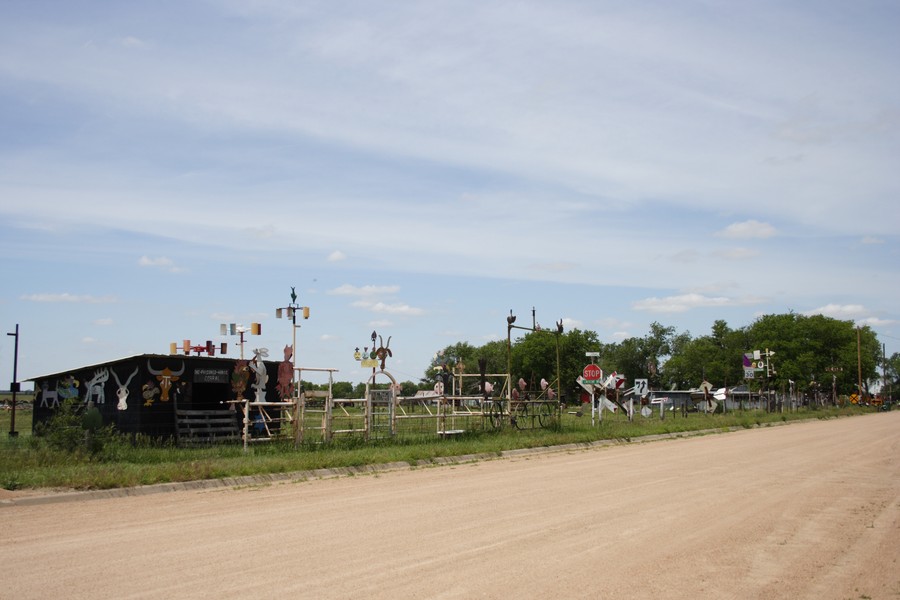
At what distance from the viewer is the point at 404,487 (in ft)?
51.1

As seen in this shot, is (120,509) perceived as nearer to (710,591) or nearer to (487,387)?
(710,591)

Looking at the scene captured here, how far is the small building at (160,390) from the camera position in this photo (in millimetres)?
22562

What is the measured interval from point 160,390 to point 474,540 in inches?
609

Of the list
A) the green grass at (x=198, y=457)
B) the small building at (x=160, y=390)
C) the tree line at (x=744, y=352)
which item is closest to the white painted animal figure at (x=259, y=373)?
the small building at (x=160, y=390)

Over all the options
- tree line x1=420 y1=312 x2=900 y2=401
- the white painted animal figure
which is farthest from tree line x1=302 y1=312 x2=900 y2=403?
the white painted animal figure

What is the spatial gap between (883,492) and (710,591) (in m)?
9.24

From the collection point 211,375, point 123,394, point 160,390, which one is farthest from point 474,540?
point 211,375

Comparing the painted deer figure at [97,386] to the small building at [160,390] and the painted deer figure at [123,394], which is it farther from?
the painted deer figure at [123,394]

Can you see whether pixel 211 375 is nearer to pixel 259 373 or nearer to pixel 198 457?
pixel 259 373

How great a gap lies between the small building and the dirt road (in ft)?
27.3

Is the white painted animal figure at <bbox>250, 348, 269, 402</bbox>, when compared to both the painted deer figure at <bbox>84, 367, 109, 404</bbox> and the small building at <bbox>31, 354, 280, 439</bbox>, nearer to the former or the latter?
the small building at <bbox>31, 354, 280, 439</bbox>

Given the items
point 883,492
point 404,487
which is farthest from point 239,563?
point 883,492

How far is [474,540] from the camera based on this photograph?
9.88 metres

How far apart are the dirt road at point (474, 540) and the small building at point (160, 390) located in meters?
8.33
